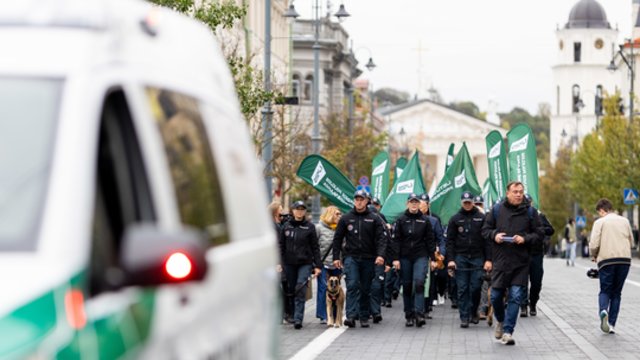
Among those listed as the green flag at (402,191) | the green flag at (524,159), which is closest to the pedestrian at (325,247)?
the green flag at (524,159)

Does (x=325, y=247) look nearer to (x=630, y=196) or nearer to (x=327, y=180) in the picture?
(x=327, y=180)

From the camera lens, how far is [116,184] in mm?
4602

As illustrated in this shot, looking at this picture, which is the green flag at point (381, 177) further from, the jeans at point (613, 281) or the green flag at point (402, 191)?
the jeans at point (613, 281)

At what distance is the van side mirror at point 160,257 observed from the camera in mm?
4086

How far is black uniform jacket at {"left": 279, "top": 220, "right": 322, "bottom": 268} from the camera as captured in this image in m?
20.8

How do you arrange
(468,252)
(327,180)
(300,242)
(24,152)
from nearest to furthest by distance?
(24,152)
(300,242)
(468,252)
(327,180)

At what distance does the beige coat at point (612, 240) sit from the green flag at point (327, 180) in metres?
6.56

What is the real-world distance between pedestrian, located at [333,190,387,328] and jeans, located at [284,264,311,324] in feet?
1.47

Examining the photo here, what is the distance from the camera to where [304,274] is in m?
21.0

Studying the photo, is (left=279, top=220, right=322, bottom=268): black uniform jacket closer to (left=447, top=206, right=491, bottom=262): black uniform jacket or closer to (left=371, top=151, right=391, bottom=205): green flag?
(left=447, top=206, right=491, bottom=262): black uniform jacket

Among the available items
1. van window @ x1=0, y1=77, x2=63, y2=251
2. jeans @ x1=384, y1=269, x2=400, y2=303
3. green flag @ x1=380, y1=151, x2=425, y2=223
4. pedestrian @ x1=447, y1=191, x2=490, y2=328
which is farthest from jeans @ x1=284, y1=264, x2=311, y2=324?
van window @ x1=0, y1=77, x2=63, y2=251

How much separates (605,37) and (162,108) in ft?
606

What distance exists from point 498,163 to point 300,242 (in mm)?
6060

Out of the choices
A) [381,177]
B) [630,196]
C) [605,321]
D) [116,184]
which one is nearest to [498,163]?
[605,321]
